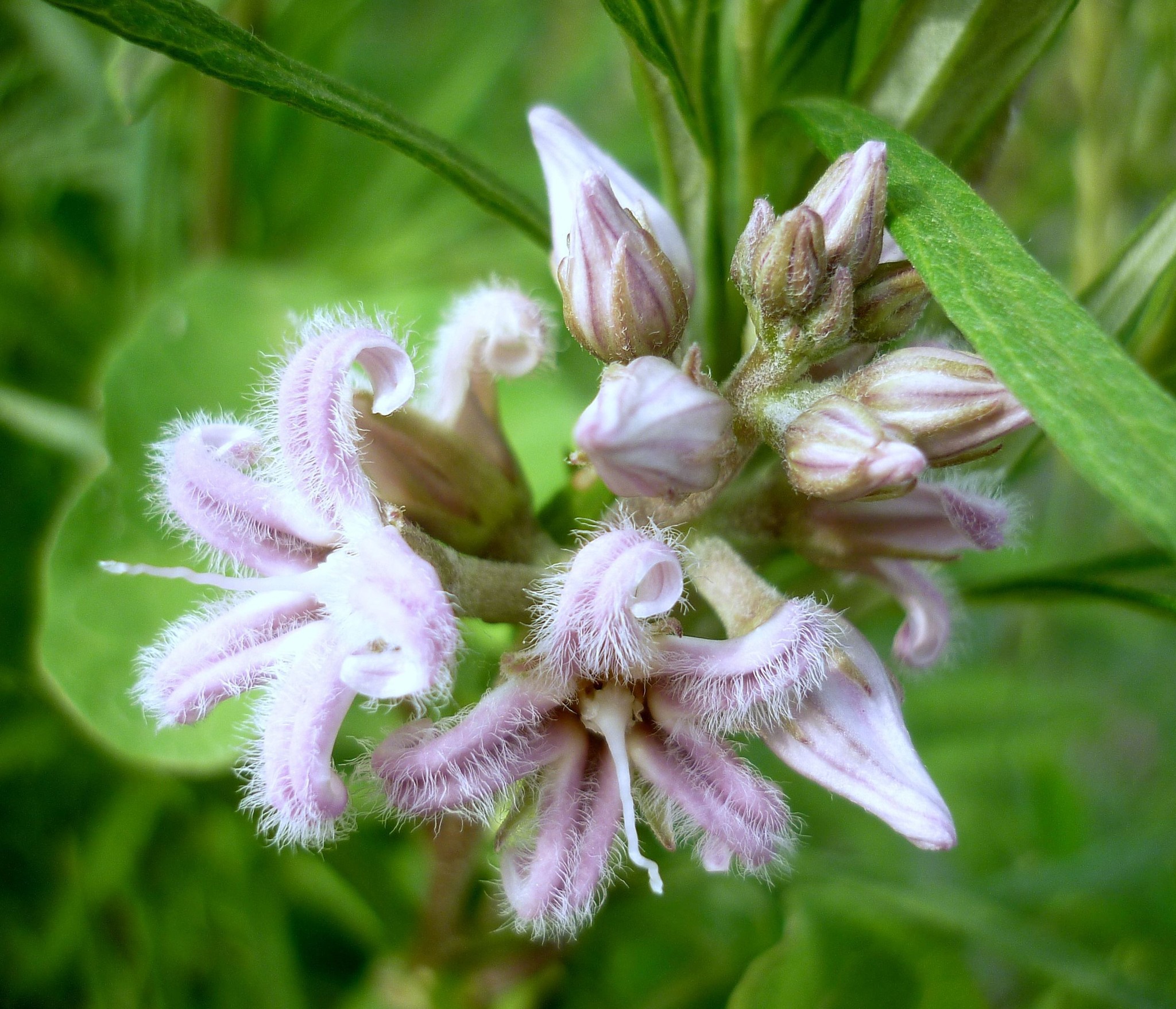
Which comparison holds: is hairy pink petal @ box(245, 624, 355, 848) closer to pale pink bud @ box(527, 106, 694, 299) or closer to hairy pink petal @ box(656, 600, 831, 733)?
hairy pink petal @ box(656, 600, 831, 733)

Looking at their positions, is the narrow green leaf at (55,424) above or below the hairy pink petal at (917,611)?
below

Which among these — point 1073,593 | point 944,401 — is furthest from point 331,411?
point 1073,593

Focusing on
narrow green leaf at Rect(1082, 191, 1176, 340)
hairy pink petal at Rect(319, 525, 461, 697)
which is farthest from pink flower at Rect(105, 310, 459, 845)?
narrow green leaf at Rect(1082, 191, 1176, 340)

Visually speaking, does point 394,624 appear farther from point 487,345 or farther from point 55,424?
point 55,424

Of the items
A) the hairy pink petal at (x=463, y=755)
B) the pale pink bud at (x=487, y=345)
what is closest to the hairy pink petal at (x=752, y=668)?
the hairy pink petal at (x=463, y=755)

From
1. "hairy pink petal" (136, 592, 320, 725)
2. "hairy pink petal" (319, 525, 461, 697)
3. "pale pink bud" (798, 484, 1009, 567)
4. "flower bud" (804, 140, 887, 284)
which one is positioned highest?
"flower bud" (804, 140, 887, 284)

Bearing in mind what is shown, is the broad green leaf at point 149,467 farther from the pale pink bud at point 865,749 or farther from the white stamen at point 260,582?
the pale pink bud at point 865,749

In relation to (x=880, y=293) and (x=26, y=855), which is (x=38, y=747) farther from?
(x=880, y=293)
